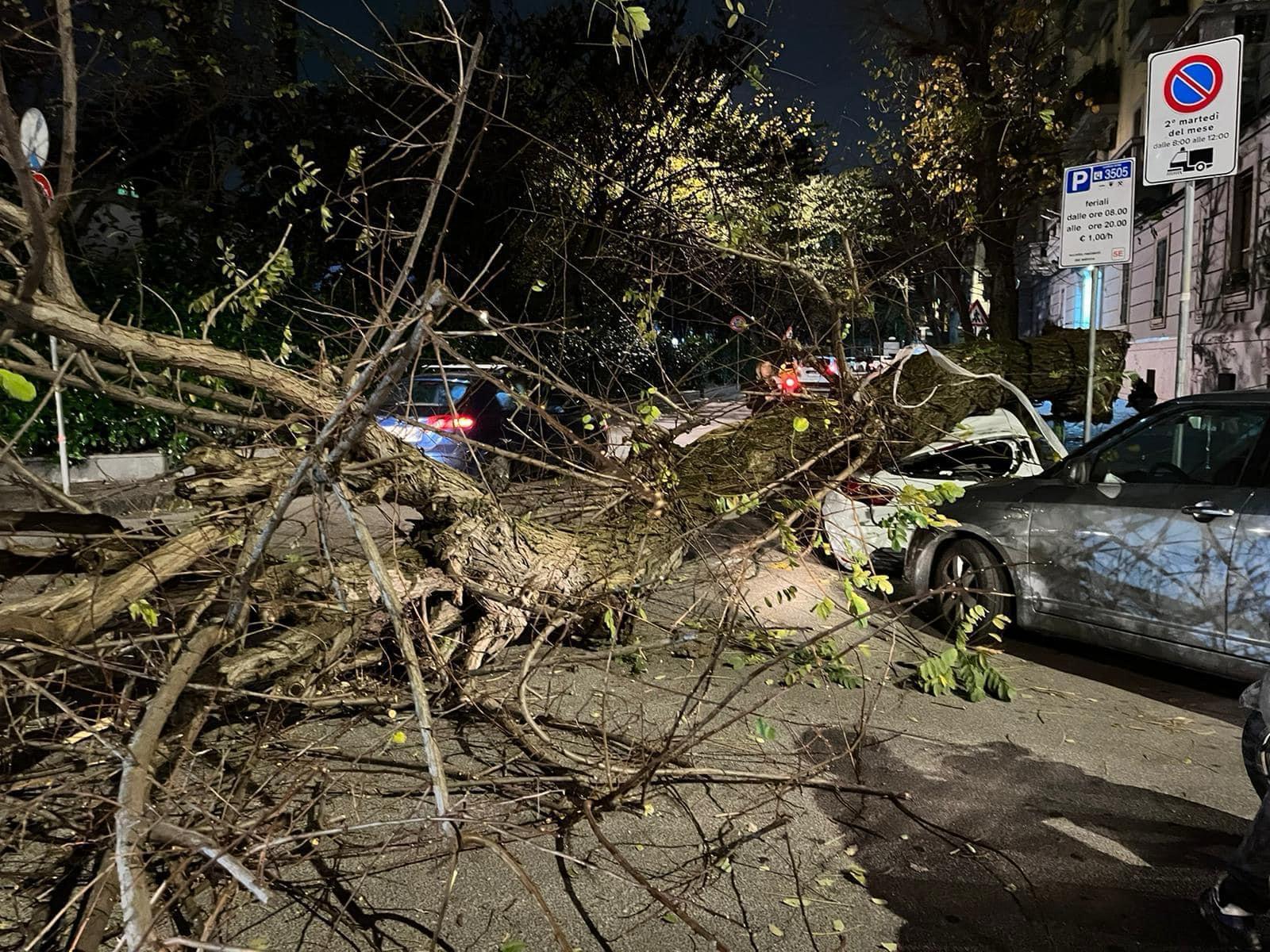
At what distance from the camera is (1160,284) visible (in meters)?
24.8

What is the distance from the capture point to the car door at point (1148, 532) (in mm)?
4789

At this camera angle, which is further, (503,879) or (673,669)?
(673,669)

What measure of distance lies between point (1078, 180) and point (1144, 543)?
15.1 ft

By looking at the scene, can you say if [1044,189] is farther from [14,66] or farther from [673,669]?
[14,66]

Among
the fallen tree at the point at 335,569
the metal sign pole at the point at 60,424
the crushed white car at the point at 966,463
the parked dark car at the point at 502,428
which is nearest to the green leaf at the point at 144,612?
the fallen tree at the point at 335,569

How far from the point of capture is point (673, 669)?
5.63m

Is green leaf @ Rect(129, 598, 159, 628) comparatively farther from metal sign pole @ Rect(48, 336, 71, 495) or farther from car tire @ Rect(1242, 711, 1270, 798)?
car tire @ Rect(1242, 711, 1270, 798)

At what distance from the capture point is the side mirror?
Result: 220 inches

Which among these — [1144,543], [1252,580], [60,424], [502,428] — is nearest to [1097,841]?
[1252,580]

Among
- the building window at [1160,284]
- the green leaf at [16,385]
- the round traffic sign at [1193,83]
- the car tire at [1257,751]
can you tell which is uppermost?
the building window at [1160,284]

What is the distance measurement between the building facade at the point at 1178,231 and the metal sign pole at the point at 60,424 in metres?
7.39

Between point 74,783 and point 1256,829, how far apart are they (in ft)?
12.9

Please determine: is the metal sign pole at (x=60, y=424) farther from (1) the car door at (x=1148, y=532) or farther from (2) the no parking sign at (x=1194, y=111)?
(2) the no parking sign at (x=1194, y=111)

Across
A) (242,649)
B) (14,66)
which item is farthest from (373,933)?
(14,66)
